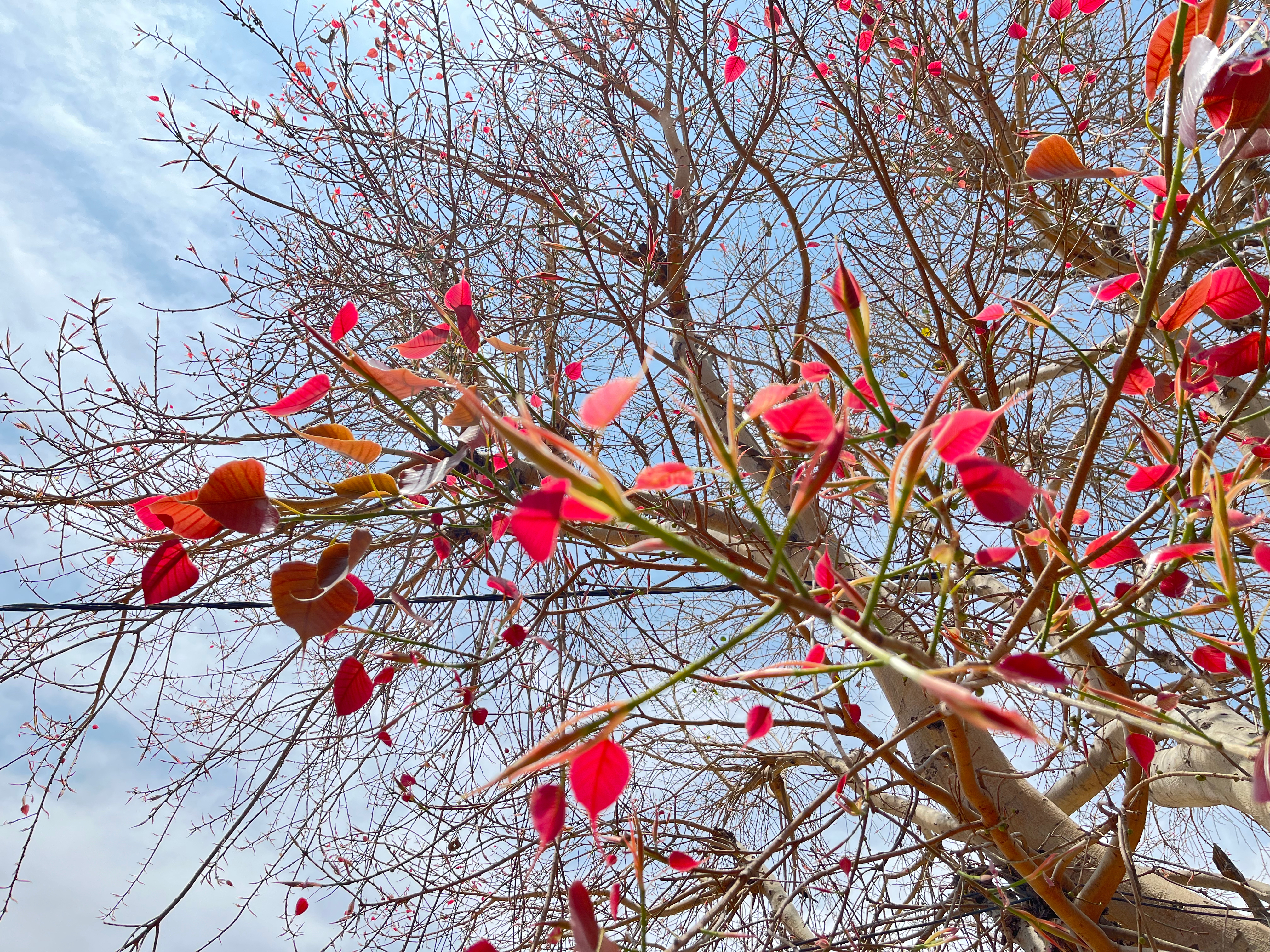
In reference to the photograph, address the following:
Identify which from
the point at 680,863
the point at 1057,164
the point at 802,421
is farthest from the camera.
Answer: the point at 680,863

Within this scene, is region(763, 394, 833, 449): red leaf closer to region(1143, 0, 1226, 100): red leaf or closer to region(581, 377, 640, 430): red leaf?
region(581, 377, 640, 430): red leaf

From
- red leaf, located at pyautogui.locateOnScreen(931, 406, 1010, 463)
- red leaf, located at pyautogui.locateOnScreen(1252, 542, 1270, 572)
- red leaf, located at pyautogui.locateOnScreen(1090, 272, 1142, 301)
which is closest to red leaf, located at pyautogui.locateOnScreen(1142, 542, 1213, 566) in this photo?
red leaf, located at pyautogui.locateOnScreen(1252, 542, 1270, 572)

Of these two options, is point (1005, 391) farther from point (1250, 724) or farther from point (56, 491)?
point (56, 491)

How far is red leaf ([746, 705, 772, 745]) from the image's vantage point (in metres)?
0.63

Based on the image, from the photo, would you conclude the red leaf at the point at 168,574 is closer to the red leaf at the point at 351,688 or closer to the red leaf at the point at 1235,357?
the red leaf at the point at 351,688

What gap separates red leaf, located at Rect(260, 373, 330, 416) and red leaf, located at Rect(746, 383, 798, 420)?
41 cm

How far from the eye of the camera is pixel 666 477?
0.44 metres

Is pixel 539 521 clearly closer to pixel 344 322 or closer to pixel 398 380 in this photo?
pixel 398 380

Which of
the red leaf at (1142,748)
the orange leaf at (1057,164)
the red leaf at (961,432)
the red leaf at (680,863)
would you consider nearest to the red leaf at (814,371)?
the orange leaf at (1057,164)

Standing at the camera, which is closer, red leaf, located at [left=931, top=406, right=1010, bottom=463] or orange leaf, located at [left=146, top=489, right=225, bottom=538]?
red leaf, located at [left=931, top=406, right=1010, bottom=463]

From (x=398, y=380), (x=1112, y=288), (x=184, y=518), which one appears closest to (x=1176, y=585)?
(x=1112, y=288)

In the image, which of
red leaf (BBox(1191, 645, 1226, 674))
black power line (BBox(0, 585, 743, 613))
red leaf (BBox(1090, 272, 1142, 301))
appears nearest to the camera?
red leaf (BBox(1090, 272, 1142, 301))

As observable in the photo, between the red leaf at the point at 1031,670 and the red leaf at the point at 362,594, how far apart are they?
0.47 metres

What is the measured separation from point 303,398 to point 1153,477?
2.83 ft
